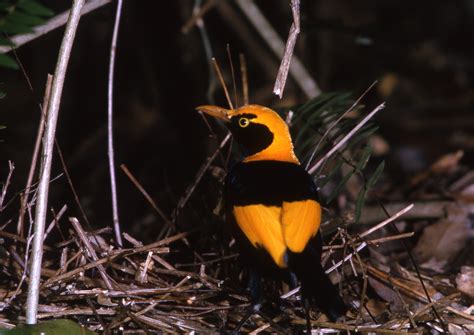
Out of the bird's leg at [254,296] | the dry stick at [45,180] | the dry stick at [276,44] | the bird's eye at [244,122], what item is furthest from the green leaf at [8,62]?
the dry stick at [276,44]

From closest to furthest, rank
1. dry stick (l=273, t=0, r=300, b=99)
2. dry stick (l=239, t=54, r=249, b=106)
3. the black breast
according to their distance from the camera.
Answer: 1. dry stick (l=273, t=0, r=300, b=99)
2. the black breast
3. dry stick (l=239, t=54, r=249, b=106)

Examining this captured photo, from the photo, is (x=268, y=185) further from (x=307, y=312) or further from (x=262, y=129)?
(x=307, y=312)

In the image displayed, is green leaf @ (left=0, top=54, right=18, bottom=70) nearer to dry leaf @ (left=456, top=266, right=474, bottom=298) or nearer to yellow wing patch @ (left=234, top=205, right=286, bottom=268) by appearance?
yellow wing patch @ (left=234, top=205, right=286, bottom=268)

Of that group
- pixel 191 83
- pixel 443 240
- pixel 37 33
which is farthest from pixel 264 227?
pixel 191 83

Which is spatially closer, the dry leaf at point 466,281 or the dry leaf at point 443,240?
the dry leaf at point 466,281

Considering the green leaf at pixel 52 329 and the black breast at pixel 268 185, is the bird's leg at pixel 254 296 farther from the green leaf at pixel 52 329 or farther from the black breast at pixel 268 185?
the green leaf at pixel 52 329

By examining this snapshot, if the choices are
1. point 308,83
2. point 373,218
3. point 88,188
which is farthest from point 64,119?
point 373,218

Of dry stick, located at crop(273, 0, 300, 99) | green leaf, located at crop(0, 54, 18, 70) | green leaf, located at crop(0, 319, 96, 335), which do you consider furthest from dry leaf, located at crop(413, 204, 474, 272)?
green leaf, located at crop(0, 54, 18, 70)
